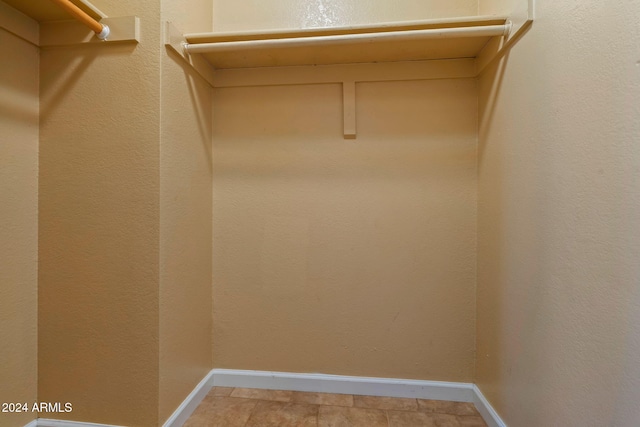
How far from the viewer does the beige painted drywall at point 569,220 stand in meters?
0.78

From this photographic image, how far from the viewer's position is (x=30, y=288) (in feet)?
4.51

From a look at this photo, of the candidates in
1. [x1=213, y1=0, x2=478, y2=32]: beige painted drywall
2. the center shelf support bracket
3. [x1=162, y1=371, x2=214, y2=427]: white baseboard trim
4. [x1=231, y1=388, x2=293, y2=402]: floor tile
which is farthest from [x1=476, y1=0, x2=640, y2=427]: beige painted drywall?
[x1=162, y1=371, x2=214, y2=427]: white baseboard trim

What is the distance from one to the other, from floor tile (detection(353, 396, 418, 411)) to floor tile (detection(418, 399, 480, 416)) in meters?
0.05

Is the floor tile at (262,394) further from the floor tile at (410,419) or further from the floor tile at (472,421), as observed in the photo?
the floor tile at (472,421)

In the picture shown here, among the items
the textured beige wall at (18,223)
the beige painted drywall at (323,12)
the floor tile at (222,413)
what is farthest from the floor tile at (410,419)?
the beige painted drywall at (323,12)

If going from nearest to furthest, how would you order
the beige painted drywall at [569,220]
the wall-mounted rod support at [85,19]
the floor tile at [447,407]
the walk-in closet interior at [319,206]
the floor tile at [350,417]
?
the beige painted drywall at [569,220] < the walk-in closet interior at [319,206] < the wall-mounted rod support at [85,19] < the floor tile at [350,417] < the floor tile at [447,407]

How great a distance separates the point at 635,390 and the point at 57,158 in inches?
89.8

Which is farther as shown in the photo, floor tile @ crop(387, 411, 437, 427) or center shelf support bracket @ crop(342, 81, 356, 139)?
center shelf support bracket @ crop(342, 81, 356, 139)

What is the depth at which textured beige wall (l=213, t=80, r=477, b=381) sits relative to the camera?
1.73m

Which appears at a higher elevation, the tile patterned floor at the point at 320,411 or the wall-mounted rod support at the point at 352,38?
the wall-mounted rod support at the point at 352,38

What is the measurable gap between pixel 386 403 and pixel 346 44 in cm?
198

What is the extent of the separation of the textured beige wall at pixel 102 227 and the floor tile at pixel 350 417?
2.73 feet

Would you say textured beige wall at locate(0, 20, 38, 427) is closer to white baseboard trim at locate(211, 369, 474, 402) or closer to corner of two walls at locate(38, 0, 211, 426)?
corner of two walls at locate(38, 0, 211, 426)

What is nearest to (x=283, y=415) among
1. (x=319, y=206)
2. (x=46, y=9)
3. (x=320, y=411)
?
(x=320, y=411)
